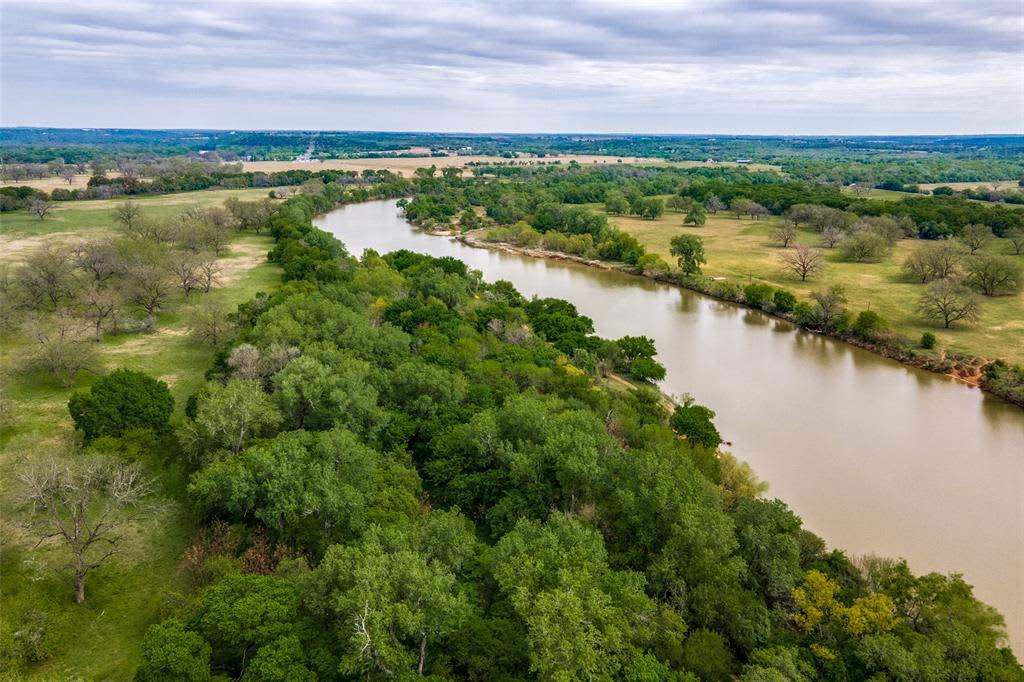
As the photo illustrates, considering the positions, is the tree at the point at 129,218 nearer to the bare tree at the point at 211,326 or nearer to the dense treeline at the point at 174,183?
the dense treeline at the point at 174,183

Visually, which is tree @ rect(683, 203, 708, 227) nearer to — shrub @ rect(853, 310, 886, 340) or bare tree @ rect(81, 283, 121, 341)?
shrub @ rect(853, 310, 886, 340)

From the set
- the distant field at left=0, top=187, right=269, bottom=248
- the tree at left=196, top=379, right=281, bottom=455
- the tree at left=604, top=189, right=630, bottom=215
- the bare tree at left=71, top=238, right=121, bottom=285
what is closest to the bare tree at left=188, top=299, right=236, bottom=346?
the bare tree at left=71, top=238, right=121, bottom=285

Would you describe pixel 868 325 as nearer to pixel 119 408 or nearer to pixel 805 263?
pixel 805 263

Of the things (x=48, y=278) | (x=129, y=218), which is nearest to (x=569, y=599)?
(x=48, y=278)

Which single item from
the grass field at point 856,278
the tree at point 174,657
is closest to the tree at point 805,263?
the grass field at point 856,278

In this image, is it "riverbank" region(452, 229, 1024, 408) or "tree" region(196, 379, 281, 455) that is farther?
"riverbank" region(452, 229, 1024, 408)

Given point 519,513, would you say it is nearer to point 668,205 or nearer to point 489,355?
point 489,355

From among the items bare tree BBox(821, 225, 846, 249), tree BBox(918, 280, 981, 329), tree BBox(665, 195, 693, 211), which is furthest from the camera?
tree BBox(665, 195, 693, 211)

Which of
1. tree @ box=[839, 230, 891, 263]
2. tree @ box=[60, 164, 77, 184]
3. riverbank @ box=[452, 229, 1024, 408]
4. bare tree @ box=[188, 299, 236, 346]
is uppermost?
tree @ box=[60, 164, 77, 184]

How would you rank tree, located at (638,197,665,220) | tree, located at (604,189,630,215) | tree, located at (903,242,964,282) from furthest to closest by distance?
tree, located at (604,189,630,215), tree, located at (638,197,665,220), tree, located at (903,242,964,282)
